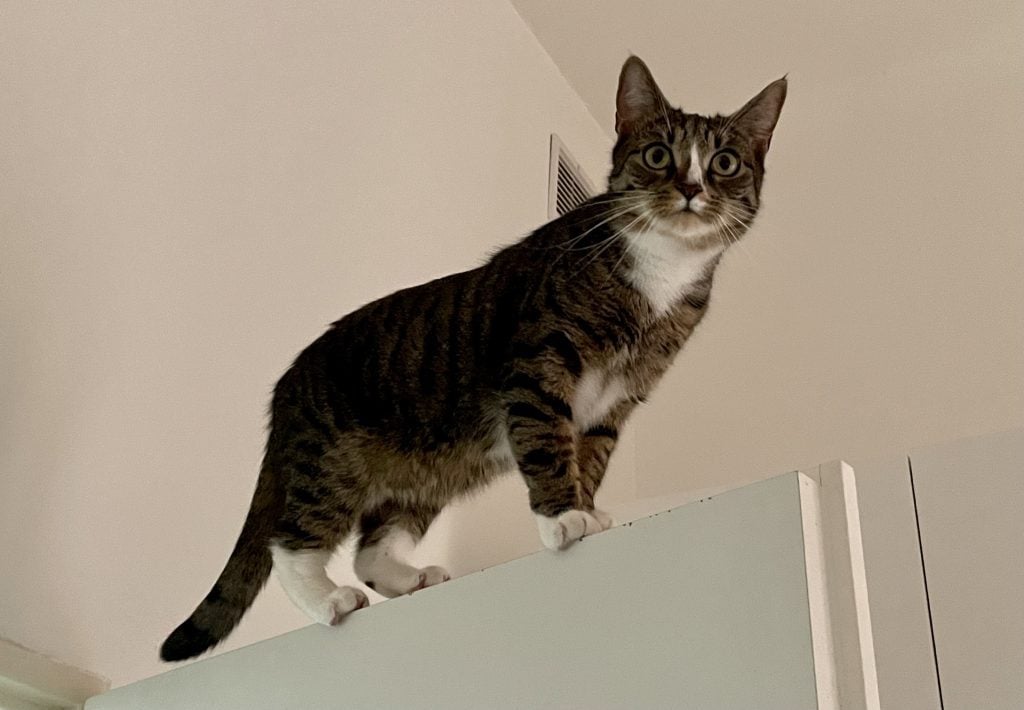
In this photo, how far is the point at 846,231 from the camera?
2.08 metres

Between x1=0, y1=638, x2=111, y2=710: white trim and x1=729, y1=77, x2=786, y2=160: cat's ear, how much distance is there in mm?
791

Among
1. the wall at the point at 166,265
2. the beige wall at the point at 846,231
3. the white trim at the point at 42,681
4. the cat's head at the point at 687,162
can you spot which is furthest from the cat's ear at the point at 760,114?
the beige wall at the point at 846,231

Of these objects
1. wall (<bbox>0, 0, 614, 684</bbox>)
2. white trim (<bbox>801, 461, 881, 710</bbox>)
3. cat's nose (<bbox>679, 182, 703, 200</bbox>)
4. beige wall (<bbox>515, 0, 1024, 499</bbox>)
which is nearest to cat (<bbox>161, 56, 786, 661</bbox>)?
cat's nose (<bbox>679, 182, 703, 200</bbox>)

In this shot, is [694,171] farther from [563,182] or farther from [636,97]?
[563,182]

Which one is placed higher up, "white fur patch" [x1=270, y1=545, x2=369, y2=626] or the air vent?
the air vent

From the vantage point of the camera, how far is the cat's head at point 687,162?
987 mm

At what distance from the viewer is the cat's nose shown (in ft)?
3.21

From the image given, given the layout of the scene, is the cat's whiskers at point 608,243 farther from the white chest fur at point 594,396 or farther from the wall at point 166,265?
the wall at point 166,265

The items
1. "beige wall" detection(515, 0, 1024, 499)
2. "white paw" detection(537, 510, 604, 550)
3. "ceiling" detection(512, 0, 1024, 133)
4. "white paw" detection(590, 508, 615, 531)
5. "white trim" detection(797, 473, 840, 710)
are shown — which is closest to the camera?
"white trim" detection(797, 473, 840, 710)

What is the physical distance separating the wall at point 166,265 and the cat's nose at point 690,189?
52 cm

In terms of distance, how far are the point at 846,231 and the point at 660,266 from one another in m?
1.21

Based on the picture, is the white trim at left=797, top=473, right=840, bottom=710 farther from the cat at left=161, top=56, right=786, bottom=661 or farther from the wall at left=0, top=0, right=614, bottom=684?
the wall at left=0, top=0, right=614, bottom=684

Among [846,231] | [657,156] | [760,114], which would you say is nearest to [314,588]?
[657,156]

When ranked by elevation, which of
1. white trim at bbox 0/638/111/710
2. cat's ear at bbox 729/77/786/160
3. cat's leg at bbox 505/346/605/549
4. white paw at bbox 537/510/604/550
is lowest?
white trim at bbox 0/638/111/710
